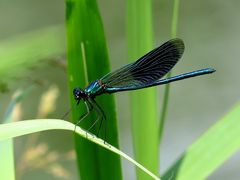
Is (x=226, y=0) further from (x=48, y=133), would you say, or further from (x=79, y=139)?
(x=79, y=139)

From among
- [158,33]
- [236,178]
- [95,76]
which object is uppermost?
[158,33]

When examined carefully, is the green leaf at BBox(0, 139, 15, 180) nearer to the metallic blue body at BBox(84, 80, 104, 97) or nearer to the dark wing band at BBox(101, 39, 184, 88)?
the metallic blue body at BBox(84, 80, 104, 97)

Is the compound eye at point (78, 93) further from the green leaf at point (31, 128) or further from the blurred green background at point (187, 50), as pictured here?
the blurred green background at point (187, 50)

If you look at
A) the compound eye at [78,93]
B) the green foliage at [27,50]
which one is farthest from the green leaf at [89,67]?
the green foliage at [27,50]

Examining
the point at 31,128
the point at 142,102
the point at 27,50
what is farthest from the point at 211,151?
the point at 27,50

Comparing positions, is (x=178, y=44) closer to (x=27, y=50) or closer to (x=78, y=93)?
(x=78, y=93)

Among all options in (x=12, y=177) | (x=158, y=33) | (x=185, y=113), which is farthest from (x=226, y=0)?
(x=12, y=177)

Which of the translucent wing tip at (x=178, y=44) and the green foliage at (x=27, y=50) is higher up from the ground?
the translucent wing tip at (x=178, y=44)
